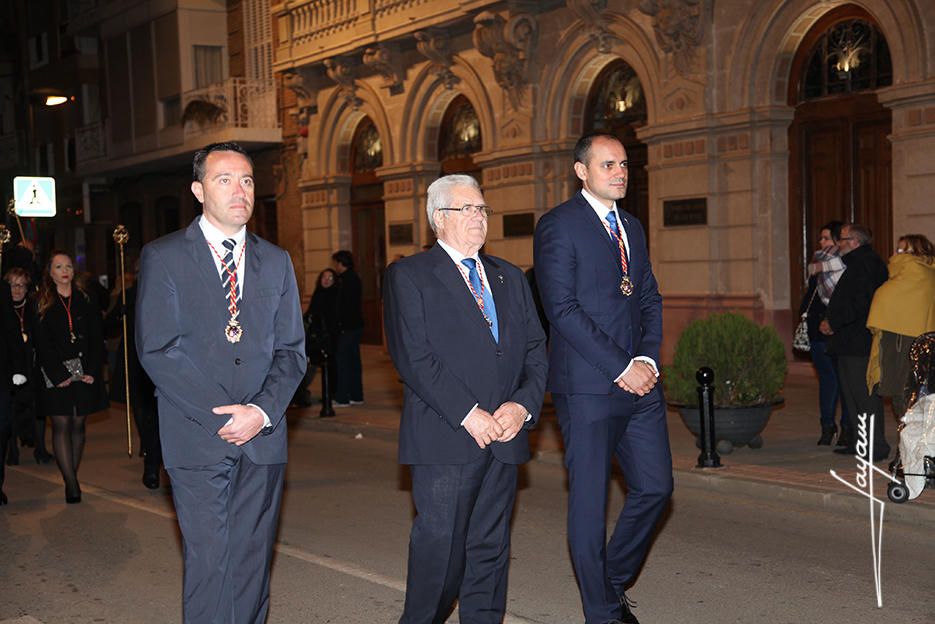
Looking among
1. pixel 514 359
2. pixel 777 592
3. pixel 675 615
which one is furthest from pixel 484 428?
pixel 777 592

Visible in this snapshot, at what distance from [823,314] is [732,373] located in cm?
134

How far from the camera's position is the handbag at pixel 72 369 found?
32.4 feet

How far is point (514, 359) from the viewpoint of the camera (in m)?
5.02

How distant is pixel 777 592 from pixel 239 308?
3.53 meters

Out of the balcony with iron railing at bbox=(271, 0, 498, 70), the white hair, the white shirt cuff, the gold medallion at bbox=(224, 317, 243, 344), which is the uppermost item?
the balcony with iron railing at bbox=(271, 0, 498, 70)

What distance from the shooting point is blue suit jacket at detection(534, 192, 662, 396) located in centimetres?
544

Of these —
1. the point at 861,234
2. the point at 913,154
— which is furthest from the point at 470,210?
the point at 913,154

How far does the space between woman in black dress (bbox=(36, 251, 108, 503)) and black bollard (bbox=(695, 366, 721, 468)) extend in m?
4.97

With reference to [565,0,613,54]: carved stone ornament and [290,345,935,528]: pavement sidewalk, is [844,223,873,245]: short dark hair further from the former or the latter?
[565,0,613,54]: carved stone ornament

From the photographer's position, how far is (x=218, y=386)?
4.51 meters

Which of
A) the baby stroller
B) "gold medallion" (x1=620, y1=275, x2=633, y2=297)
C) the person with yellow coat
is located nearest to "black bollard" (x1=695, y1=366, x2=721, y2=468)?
the person with yellow coat

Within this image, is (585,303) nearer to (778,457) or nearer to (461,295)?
(461,295)

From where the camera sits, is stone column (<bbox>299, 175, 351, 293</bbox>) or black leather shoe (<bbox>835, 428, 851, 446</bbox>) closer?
black leather shoe (<bbox>835, 428, 851, 446</bbox>)

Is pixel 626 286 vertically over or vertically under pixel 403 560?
over
